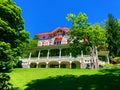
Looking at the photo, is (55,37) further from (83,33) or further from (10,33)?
(10,33)

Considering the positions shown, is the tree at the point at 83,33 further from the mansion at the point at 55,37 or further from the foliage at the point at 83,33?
the mansion at the point at 55,37

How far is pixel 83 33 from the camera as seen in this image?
41438 mm

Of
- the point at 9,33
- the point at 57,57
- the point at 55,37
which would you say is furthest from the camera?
the point at 55,37

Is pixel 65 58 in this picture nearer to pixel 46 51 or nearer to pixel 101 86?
pixel 46 51

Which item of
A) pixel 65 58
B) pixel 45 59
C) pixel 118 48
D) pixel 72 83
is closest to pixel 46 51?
pixel 45 59

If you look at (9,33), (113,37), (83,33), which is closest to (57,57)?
(83,33)

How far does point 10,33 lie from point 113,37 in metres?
36.9

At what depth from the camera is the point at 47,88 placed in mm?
21578

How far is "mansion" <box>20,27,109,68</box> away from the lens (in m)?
50.0

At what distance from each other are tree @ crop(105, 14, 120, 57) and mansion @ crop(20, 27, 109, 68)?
815cm

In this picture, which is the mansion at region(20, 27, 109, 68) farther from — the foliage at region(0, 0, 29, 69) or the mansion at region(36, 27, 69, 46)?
the foliage at region(0, 0, 29, 69)

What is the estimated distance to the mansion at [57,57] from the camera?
1968 inches

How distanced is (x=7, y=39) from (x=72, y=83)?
30.1 ft

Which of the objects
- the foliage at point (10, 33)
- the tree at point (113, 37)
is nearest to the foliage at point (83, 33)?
the foliage at point (10, 33)
